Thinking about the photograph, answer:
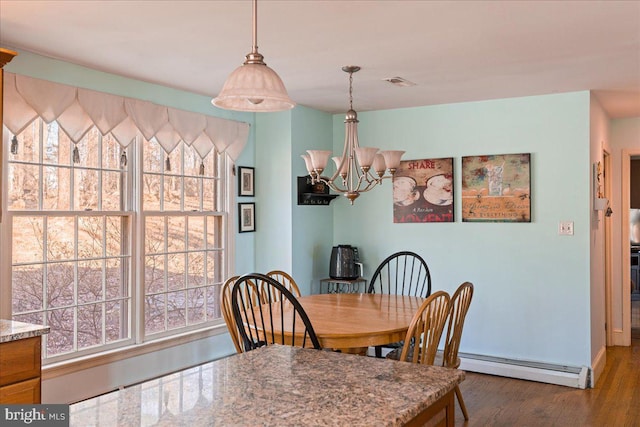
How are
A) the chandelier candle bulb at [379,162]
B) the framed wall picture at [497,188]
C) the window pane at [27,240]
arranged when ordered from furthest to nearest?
the framed wall picture at [497,188] < the chandelier candle bulb at [379,162] < the window pane at [27,240]

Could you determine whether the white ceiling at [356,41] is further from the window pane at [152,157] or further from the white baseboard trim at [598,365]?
the white baseboard trim at [598,365]

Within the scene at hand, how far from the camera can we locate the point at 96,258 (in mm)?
3791

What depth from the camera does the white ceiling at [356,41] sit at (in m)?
2.62

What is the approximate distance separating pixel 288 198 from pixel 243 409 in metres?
3.65

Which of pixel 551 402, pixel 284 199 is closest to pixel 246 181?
pixel 284 199

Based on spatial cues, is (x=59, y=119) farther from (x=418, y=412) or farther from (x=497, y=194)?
(x=497, y=194)

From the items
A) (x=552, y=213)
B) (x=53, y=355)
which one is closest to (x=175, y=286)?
(x=53, y=355)

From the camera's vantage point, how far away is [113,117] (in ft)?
12.4

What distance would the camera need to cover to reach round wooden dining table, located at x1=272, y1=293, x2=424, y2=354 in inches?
112

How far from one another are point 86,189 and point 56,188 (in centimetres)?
21

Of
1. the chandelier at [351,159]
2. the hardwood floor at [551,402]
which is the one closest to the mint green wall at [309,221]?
the chandelier at [351,159]

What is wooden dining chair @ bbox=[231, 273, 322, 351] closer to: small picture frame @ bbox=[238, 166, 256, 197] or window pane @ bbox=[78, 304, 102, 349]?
window pane @ bbox=[78, 304, 102, 349]

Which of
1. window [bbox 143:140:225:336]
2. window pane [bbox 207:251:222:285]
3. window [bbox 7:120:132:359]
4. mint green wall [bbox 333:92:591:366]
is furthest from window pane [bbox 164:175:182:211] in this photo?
mint green wall [bbox 333:92:591:366]

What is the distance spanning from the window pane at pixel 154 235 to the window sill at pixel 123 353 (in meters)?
0.67
